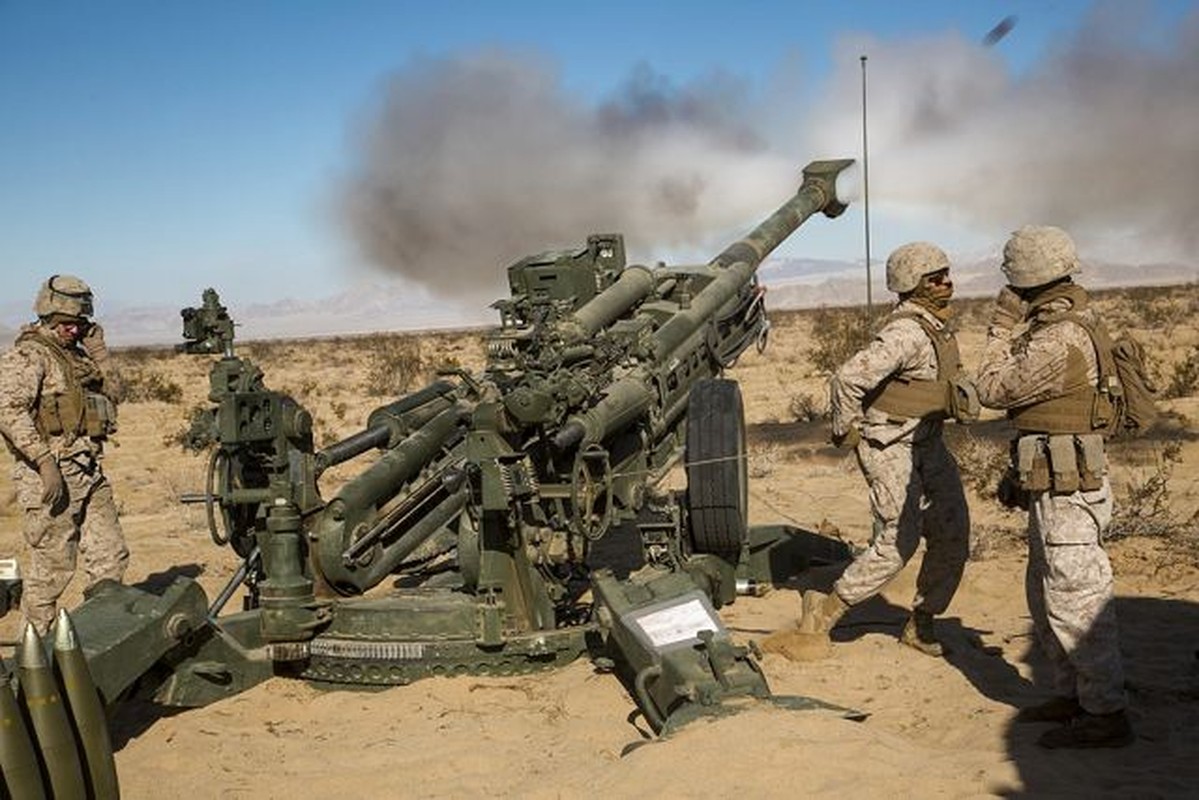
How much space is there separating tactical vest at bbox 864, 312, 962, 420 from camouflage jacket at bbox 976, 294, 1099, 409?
97 centimetres

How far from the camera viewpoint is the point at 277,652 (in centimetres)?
607

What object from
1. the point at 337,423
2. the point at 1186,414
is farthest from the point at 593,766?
the point at 337,423

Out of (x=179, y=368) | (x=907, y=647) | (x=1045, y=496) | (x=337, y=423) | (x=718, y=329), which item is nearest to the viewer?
(x=1045, y=496)

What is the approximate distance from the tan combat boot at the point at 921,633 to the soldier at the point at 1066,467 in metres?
1.30

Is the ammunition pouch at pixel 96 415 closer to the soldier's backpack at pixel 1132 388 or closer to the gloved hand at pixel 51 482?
the gloved hand at pixel 51 482

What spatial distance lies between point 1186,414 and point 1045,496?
9.26 metres

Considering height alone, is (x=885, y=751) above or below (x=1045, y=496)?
below

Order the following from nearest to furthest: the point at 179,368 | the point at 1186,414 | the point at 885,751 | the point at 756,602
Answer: the point at 885,751
the point at 756,602
the point at 1186,414
the point at 179,368

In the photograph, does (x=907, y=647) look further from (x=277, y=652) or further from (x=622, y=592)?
(x=277, y=652)

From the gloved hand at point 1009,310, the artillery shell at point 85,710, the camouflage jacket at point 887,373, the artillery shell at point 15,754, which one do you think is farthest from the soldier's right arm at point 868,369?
the artillery shell at point 15,754

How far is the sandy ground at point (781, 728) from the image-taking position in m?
4.33

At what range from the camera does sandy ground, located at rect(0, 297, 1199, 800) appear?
4.33 metres

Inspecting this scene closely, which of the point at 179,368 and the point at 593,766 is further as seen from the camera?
the point at 179,368

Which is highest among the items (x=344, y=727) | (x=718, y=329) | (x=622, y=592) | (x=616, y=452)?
(x=718, y=329)
